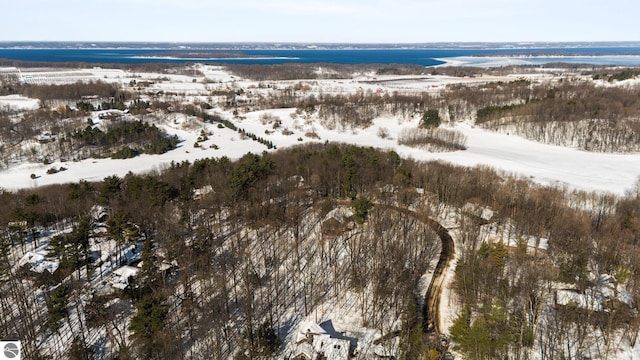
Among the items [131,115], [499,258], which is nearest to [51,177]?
[131,115]

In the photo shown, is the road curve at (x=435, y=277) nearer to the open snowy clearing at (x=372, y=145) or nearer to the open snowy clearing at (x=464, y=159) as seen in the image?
the open snowy clearing at (x=372, y=145)

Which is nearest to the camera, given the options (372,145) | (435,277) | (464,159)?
Result: (435,277)

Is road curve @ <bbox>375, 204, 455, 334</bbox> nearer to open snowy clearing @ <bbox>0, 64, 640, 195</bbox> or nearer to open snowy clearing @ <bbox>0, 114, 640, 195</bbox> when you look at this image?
open snowy clearing @ <bbox>0, 64, 640, 195</bbox>

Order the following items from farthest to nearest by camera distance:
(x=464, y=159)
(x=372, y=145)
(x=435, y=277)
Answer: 1. (x=372, y=145)
2. (x=464, y=159)
3. (x=435, y=277)

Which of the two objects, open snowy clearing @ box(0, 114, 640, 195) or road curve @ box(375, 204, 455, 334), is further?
open snowy clearing @ box(0, 114, 640, 195)

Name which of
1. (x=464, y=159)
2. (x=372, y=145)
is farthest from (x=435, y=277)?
(x=372, y=145)

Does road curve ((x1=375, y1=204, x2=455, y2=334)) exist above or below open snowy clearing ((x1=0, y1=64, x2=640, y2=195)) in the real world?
below

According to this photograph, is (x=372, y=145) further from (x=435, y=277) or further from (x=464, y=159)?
(x=435, y=277)

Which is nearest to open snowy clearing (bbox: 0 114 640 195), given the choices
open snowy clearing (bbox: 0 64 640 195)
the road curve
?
open snowy clearing (bbox: 0 64 640 195)

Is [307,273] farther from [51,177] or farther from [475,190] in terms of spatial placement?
[51,177]

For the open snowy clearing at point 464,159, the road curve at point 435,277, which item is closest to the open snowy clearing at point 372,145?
the open snowy clearing at point 464,159

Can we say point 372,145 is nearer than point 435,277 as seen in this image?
No
